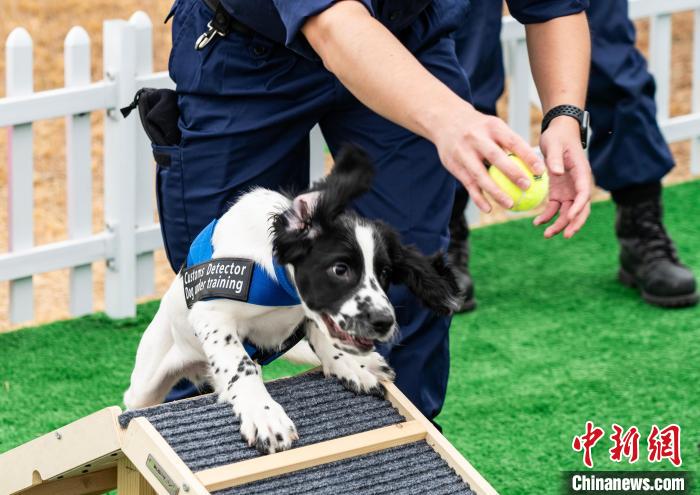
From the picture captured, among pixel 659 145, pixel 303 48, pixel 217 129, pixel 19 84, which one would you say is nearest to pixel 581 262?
pixel 659 145

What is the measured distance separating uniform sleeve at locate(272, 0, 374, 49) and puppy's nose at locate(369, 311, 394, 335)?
0.56m

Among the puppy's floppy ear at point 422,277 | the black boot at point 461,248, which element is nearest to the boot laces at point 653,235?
the black boot at point 461,248

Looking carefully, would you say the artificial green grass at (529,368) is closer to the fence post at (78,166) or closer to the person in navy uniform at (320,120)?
the fence post at (78,166)

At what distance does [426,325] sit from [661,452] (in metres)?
1.17

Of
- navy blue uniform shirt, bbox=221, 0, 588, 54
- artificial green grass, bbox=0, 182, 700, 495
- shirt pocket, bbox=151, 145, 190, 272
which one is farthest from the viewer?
artificial green grass, bbox=0, 182, 700, 495

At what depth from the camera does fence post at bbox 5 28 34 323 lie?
4.91 m

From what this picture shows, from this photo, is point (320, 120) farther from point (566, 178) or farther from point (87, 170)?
point (87, 170)

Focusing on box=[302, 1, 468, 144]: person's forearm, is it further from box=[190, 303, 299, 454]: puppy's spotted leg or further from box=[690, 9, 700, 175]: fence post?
box=[690, 9, 700, 175]: fence post

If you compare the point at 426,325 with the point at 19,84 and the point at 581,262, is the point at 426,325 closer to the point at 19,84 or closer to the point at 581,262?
the point at 19,84

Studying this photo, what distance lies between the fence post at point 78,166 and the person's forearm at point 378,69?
2789 mm

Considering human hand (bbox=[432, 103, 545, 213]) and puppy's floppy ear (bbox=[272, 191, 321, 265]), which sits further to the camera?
puppy's floppy ear (bbox=[272, 191, 321, 265])

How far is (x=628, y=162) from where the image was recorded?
5.39m

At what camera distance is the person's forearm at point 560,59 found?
9.91ft


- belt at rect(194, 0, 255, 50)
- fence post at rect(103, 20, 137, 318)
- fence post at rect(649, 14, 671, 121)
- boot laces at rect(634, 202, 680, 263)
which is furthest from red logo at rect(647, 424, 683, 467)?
fence post at rect(649, 14, 671, 121)
